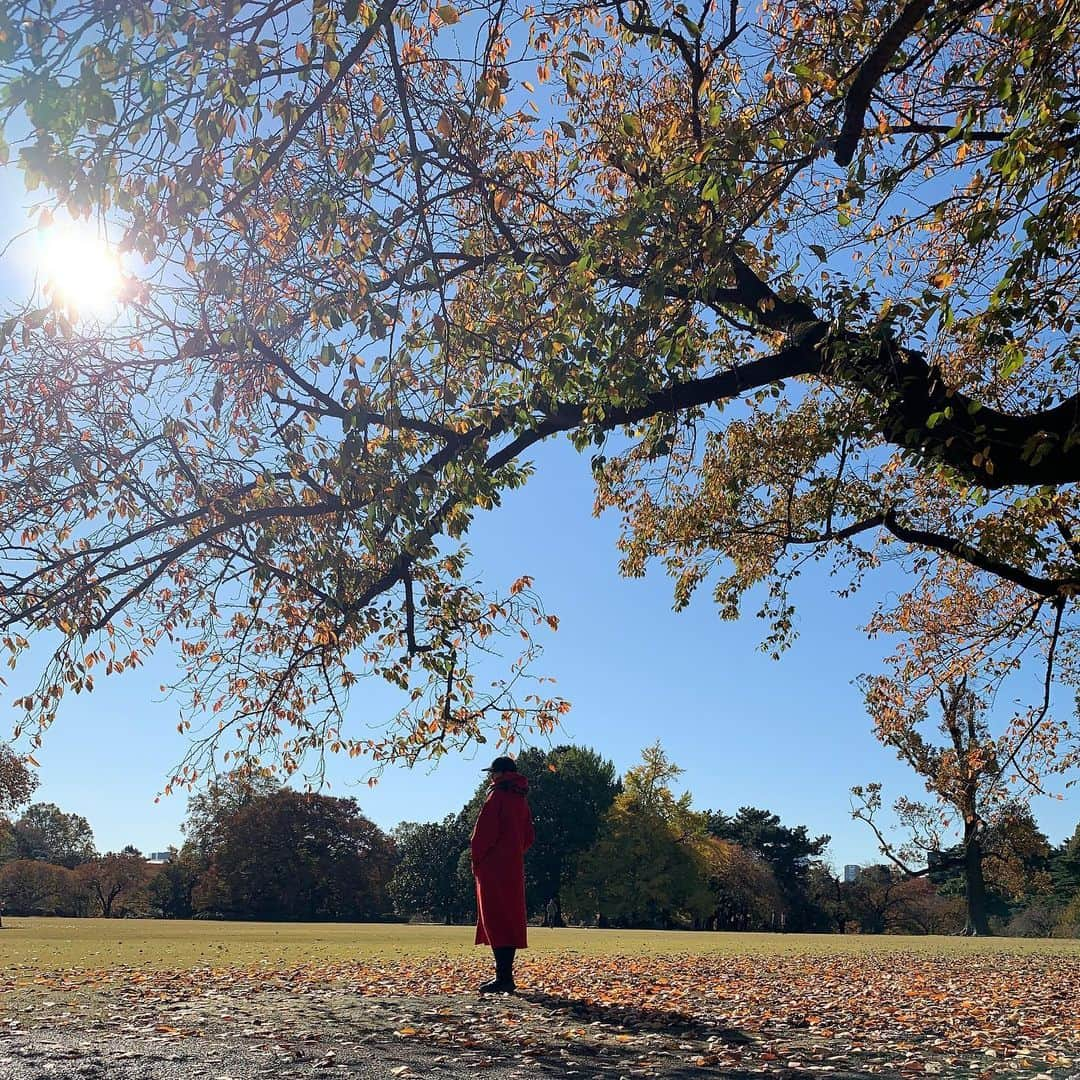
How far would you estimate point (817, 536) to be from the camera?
50.3 feet

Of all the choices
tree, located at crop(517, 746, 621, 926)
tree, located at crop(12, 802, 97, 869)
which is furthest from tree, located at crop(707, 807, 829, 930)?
tree, located at crop(12, 802, 97, 869)

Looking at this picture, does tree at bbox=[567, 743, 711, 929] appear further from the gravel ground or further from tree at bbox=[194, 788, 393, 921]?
the gravel ground

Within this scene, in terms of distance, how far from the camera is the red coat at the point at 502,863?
9.31 metres

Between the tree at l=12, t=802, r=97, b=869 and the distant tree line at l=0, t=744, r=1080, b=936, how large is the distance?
1330cm

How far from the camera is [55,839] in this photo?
8044cm

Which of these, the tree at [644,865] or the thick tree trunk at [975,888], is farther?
the tree at [644,865]

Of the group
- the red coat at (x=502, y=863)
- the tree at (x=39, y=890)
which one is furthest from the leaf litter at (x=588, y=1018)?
the tree at (x=39, y=890)

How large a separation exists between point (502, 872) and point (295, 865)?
2274 inches

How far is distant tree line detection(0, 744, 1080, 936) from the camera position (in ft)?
173

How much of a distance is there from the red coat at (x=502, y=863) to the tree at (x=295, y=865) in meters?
55.5

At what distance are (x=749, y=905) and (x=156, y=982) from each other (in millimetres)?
57385

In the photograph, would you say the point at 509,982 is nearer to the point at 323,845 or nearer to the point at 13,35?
the point at 13,35

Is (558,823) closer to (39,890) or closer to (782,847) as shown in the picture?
(782,847)

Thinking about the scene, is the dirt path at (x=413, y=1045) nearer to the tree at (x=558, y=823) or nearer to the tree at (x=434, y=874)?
the tree at (x=558, y=823)
